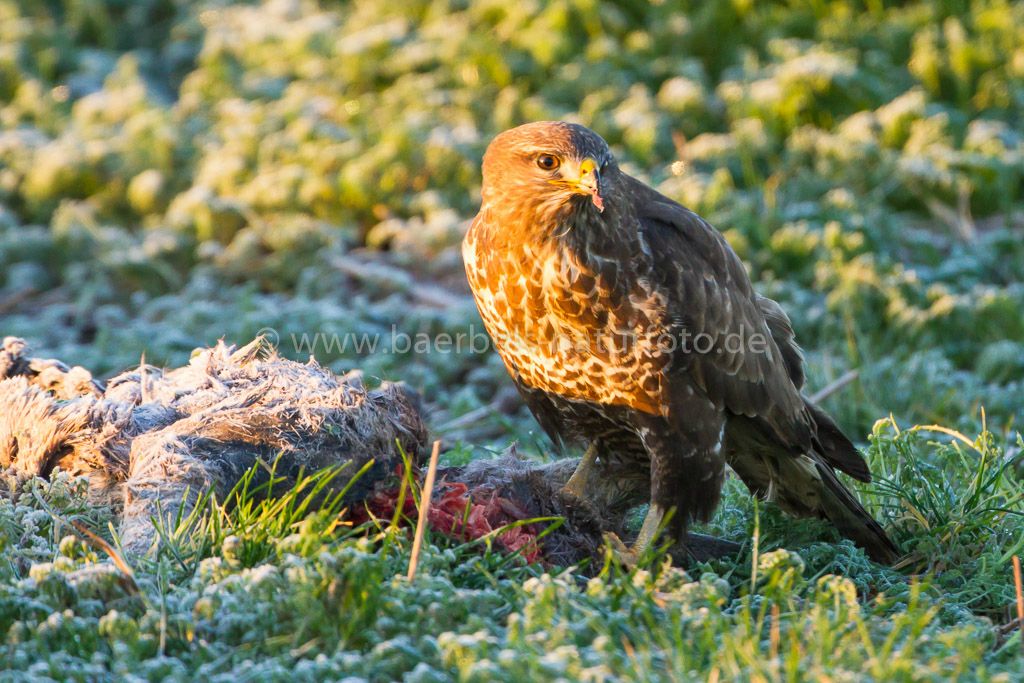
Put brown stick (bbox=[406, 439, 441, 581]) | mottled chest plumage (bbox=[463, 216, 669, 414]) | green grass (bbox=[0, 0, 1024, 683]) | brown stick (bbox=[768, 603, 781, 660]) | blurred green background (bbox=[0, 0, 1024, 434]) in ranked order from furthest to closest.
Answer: blurred green background (bbox=[0, 0, 1024, 434]), mottled chest plumage (bbox=[463, 216, 669, 414]), brown stick (bbox=[406, 439, 441, 581]), green grass (bbox=[0, 0, 1024, 683]), brown stick (bbox=[768, 603, 781, 660])

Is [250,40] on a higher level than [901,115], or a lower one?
higher

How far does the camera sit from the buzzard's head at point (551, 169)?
3943 millimetres

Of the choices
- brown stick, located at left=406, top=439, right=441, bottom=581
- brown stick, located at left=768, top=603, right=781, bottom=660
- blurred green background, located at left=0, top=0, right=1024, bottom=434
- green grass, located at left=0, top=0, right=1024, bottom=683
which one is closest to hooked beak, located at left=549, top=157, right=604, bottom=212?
brown stick, located at left=406, top=439, right=441, bottom=581

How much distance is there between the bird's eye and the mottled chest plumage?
0.79 ft

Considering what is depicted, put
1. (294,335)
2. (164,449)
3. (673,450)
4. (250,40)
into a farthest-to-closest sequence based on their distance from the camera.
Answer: (250,40) < (294,335) < (673,450) < (164,449)

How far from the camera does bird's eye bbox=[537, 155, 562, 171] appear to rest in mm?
4012

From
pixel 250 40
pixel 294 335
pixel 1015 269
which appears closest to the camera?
pixel 294 335

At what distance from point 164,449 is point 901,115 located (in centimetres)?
577

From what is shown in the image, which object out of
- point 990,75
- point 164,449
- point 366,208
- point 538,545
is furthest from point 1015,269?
point 164,449

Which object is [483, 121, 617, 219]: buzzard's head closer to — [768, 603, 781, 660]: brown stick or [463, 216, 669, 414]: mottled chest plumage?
[463, 216, 669, 414]: mottled chest plumage

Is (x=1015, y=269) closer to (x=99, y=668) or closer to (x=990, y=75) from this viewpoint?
(x=990, y=75)

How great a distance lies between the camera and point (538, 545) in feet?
12.5

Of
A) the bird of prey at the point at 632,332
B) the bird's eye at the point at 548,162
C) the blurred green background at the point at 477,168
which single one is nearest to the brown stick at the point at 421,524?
the bird of prey at the point at 632,332

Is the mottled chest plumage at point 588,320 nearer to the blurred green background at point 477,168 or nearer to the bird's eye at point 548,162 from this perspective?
the bird's eye at point 548,162
